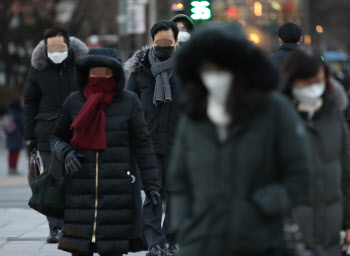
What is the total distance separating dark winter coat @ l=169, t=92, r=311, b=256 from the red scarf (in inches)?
95.9

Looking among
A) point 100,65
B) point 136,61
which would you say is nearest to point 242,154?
point 100,65

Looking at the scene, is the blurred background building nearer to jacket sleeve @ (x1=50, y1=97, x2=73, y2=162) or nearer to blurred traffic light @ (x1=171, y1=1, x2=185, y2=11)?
blurred traffic light @ (x1=171, y1=1, x2=185, y2=11)

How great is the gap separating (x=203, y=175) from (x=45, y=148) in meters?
5.47

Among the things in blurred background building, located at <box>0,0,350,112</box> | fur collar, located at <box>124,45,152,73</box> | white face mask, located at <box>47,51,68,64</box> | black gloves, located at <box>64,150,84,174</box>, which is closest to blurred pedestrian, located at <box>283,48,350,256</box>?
black gloves, located at <box>64,150,84,174</box>

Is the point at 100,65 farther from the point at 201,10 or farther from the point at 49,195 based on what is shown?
the point at 201,10

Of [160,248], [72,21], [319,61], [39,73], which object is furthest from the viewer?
[72,21]

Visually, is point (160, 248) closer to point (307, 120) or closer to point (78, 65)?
point (78, 65)

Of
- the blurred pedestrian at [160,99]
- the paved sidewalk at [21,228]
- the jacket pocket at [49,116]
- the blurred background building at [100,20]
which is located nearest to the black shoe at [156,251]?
the blurred pedestrian at [160,99]

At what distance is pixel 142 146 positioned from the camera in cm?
646

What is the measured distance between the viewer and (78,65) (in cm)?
649

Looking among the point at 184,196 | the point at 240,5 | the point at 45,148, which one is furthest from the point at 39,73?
the point at 240,5

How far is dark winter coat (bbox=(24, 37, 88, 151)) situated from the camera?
30.1 feet

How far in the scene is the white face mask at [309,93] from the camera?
4.81m

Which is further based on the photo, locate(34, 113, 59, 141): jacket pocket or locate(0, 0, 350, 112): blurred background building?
locate(0, 0, 350, 112): blurred background building
